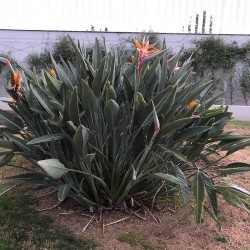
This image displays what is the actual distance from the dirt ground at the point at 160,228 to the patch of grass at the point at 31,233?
0.30 ft

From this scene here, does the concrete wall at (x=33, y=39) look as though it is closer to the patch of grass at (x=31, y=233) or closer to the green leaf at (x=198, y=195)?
the patch of grass at (x=31, y=233)

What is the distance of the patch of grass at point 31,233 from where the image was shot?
8.85 feet

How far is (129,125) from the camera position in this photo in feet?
9.38

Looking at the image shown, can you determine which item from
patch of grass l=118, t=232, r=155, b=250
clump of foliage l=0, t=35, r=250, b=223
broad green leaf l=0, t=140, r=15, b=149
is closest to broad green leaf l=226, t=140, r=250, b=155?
clump of foliage l=0, t=35, r=250, b=223

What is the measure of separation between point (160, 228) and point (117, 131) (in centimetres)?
82

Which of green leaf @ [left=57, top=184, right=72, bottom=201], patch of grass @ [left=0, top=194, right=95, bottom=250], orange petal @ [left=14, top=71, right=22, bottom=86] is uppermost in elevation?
orange petal @ [left=14, top=71, right=22, bottom=86]

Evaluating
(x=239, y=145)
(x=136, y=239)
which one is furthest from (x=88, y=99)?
(x=239, y=145)

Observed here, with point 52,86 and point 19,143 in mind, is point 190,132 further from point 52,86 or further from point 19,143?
point 19,143

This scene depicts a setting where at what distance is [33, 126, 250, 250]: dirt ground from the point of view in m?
2.76

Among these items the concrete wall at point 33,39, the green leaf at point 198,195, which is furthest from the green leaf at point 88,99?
the concrete wall at point 33,39

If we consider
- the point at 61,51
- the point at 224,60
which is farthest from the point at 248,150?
the point at 61,51

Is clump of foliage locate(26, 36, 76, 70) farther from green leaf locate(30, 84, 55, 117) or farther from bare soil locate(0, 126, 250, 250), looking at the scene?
green leaf locate(30, 84, 55, 117)

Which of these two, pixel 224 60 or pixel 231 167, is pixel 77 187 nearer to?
pixel 231 167

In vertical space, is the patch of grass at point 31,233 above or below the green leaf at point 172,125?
below
